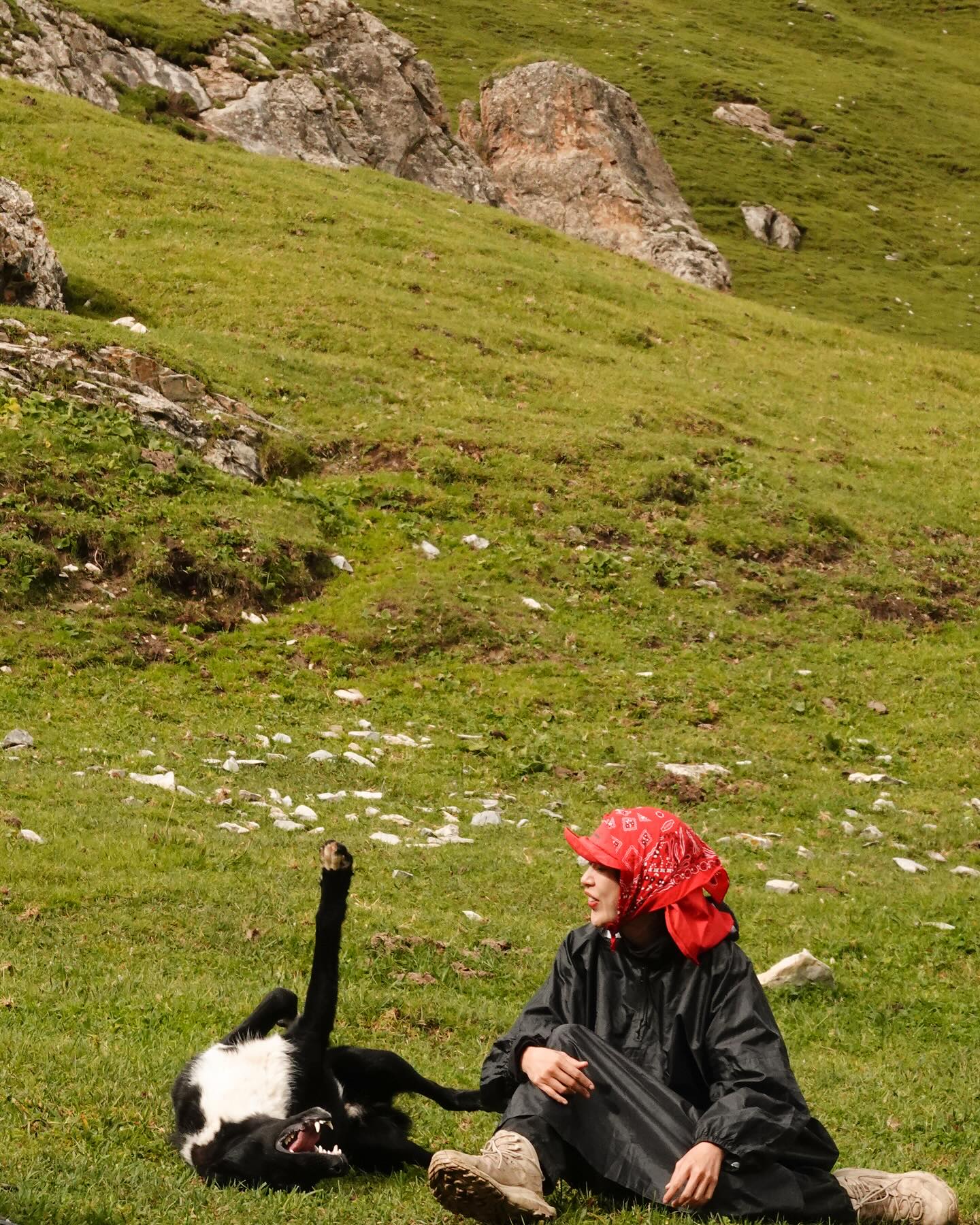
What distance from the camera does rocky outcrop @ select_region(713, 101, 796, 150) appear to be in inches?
3393

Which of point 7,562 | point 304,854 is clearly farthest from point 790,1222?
point 7,562

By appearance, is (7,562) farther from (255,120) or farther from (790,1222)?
(255,120)

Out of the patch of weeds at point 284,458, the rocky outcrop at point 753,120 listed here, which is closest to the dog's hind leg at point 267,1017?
the patch of weeds at point 284,458

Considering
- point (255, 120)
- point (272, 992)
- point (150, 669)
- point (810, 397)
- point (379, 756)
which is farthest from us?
point (255, 120)

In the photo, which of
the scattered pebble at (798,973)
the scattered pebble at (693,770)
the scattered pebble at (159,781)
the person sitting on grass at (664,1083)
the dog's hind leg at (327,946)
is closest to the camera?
the person sitting on grass at (664,1083)

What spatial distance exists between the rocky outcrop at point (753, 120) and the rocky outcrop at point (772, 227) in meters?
16.2

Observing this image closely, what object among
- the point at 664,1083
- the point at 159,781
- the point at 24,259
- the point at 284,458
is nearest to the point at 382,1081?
the point at 664,1083

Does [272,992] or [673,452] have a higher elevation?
[272,992]

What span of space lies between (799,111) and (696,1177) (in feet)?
Answer: 317

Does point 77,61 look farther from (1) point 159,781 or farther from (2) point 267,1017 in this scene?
(2) point 267,1017

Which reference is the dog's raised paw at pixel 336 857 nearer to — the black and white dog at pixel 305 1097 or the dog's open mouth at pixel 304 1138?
the black and white dog at pixel 305 1097

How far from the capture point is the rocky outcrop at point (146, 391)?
861 inches

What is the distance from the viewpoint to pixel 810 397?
36312mm

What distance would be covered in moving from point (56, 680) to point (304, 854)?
609 cm
